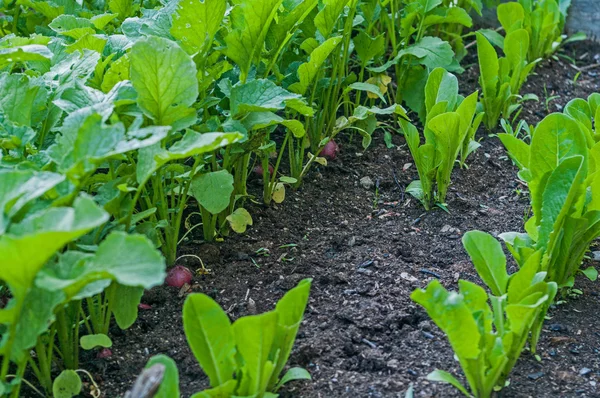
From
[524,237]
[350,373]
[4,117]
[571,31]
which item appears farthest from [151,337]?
[571,31]

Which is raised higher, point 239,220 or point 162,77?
point 162,77

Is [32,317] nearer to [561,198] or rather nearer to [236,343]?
[236,343]

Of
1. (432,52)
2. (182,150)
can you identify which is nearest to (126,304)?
(182,150)

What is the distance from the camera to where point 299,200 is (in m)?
2.42

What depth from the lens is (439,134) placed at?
213 centimetres

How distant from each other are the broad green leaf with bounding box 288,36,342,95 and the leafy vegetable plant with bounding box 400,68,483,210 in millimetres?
341

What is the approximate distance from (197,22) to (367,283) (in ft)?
2.61

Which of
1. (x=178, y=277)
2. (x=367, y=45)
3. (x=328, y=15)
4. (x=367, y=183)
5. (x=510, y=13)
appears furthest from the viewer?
(x=510, y=13)

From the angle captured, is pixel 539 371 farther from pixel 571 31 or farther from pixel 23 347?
pixel 571 31

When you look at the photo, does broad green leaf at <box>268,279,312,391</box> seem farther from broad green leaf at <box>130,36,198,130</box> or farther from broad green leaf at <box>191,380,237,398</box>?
broad green leaf at <box>130,36,198,130</box>

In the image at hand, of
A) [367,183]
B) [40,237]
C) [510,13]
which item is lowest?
[367,183]

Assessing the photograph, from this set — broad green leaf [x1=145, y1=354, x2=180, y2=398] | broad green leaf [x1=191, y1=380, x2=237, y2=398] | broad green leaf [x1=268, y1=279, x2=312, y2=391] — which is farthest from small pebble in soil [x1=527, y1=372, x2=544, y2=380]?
broad green leaf [x1=145, y1=354, x2=180, y2=398]

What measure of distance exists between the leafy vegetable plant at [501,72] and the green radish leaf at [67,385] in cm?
172

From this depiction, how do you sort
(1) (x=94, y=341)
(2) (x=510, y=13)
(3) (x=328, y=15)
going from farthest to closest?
(2) (x=510, y=13)
(3) (x=328, y=15)
(1) (x=94, y=341)
